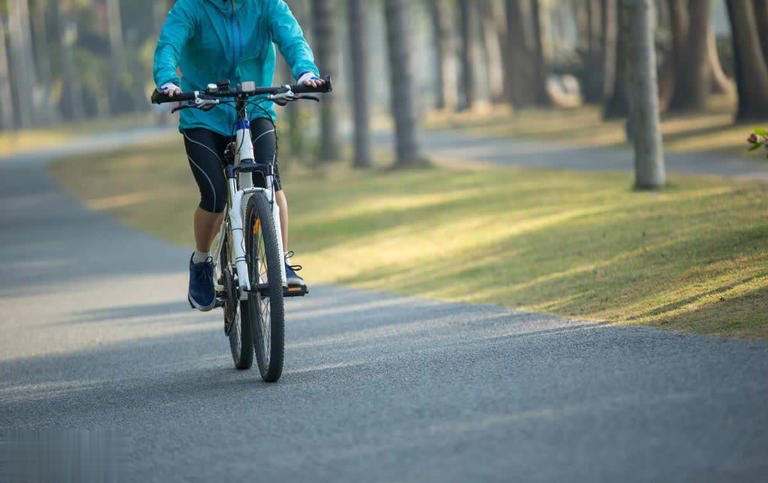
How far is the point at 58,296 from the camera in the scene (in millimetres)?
14109

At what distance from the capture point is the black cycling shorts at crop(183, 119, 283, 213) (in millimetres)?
6910

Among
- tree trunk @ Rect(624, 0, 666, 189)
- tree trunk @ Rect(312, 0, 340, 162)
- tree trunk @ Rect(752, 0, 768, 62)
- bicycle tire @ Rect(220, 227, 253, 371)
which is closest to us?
bicycle tire @ Rect(220, 227, 253, 371)

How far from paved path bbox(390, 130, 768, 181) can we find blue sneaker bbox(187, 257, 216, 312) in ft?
36.6

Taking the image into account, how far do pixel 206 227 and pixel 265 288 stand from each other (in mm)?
1146

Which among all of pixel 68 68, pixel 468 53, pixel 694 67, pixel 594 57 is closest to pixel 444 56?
pixel 468 53

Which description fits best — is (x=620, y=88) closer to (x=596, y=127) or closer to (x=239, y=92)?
(x=596, y=127)

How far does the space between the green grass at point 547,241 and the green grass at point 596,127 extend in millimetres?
3532

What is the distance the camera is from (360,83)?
28797mm

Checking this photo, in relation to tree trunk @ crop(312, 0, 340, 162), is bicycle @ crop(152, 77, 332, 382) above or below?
below

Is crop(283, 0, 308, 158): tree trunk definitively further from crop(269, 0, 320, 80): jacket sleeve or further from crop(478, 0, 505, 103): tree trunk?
crop(478, 0, 505, 103): tree trunk

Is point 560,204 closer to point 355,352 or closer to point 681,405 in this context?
point 355,352

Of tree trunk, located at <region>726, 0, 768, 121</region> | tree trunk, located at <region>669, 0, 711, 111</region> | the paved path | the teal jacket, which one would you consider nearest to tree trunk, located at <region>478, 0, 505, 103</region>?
the paved path

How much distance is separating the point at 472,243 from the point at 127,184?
20054 millimetres

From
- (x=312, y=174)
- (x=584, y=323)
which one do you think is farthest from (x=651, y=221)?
(x=312, y=174)
